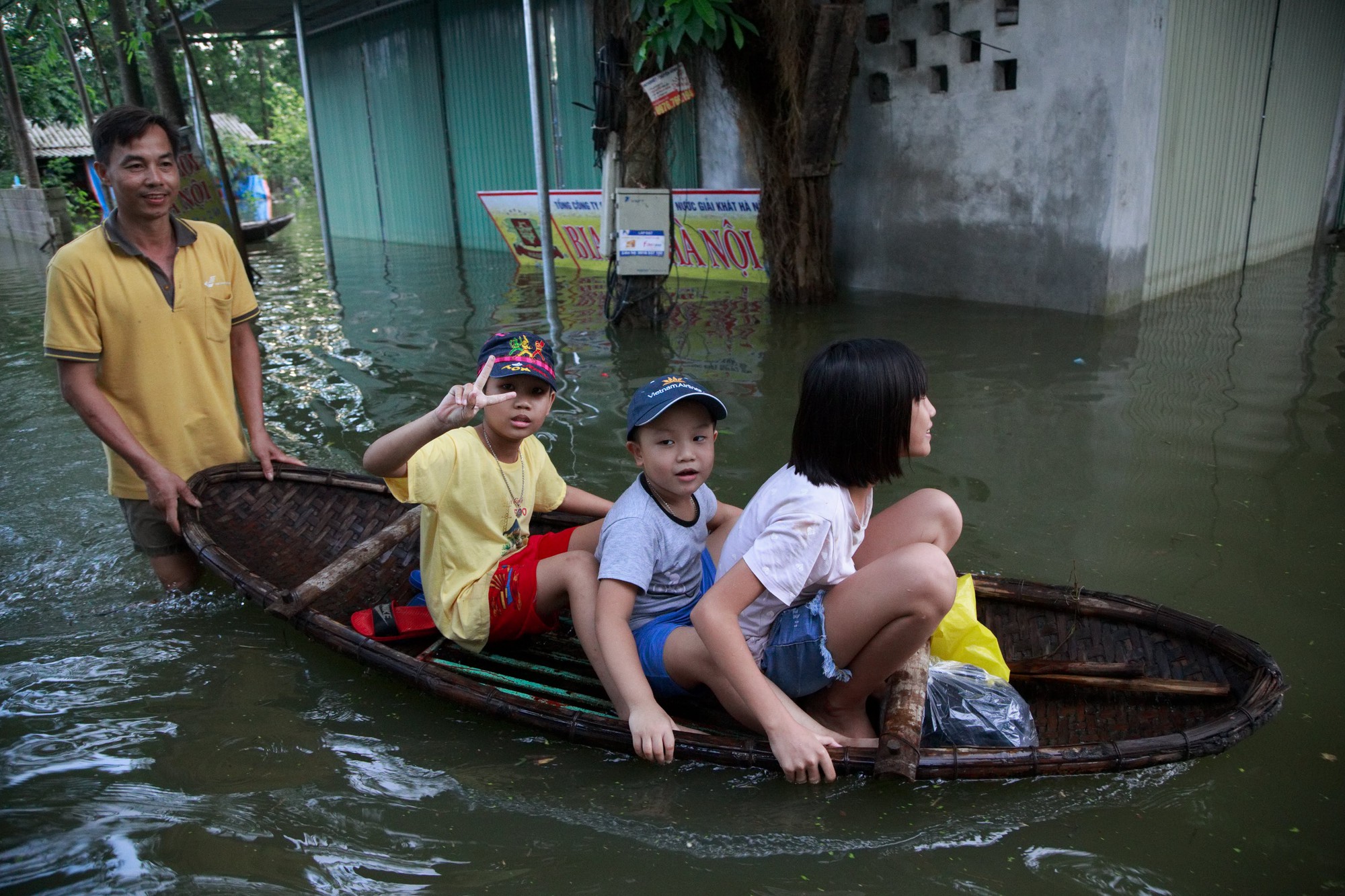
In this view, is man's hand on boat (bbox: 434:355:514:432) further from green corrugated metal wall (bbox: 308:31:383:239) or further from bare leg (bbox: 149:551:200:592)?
green corrugated metal wall (bbox: 308:31:383:239)

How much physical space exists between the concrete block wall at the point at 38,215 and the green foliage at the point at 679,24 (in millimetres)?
11847

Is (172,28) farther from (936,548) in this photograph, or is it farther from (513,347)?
(936,548)

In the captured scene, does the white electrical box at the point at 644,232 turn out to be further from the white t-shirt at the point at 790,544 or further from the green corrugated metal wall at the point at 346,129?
the green corrugated metal wall at the point at 346,129

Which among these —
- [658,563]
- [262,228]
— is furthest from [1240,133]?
[262,228]

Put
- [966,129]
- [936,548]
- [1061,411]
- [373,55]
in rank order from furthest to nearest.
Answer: [373,55]
[966,129]
[1061,411]
[936,548]

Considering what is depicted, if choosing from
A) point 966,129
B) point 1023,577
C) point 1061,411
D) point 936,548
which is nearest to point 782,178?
point 966,129

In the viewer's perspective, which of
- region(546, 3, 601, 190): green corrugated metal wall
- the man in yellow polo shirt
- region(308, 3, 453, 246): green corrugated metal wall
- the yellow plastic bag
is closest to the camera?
the yellow plastic bag

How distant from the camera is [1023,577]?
355 centimetres

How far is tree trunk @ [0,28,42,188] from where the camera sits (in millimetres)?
15445

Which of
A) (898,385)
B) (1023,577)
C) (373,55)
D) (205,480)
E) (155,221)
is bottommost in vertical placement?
(1023,577)

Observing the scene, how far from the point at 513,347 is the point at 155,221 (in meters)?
1.36

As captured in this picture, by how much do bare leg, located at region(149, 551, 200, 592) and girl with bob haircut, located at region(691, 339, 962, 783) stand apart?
217cm

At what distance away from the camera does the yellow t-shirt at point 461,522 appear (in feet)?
8.95

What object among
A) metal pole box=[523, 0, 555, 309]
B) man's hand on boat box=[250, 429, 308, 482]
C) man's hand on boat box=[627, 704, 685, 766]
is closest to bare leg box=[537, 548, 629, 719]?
man's hand on boat box=[627, 704, 685, 766]
